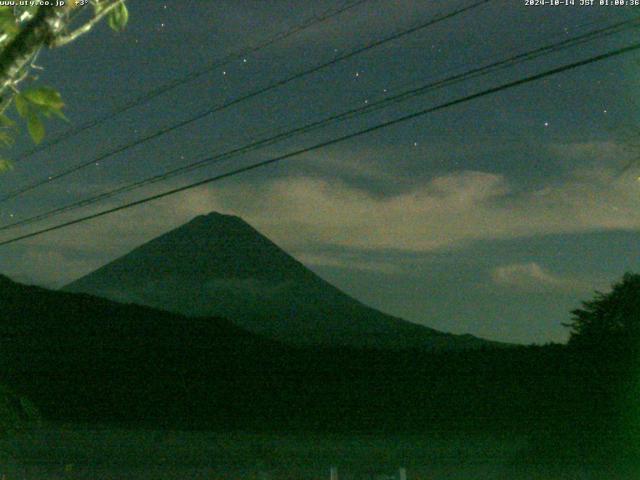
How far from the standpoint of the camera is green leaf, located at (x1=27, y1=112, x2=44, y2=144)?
231 cm

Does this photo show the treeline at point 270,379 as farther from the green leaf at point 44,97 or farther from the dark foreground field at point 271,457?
the green leaf at point 44,97

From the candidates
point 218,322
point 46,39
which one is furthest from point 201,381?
point 46,39

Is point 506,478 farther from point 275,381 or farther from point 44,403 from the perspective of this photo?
point 44,403

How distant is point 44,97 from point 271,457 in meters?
12.2

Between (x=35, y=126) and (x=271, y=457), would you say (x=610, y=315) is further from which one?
(x=35, y=126)

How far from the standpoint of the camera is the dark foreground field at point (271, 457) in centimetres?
1213

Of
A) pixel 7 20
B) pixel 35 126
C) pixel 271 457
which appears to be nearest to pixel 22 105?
pixel 35 126

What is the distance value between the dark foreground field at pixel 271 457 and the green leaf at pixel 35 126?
959cm

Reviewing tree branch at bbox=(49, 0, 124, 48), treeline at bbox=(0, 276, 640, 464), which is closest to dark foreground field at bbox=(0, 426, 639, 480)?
treeline at bbox=(0, 276, 640, 464)

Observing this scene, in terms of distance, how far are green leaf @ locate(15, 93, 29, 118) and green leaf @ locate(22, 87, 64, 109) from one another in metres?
0.03

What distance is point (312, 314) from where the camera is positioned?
18.8 metres

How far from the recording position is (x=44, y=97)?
2252 mm

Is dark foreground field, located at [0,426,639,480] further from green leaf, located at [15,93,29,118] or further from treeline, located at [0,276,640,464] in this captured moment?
green leaf, located at [15,93,29,118]

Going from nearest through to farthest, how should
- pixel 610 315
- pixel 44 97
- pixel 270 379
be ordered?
pixel 44 97
pixel 610 315
pixel 270 379
